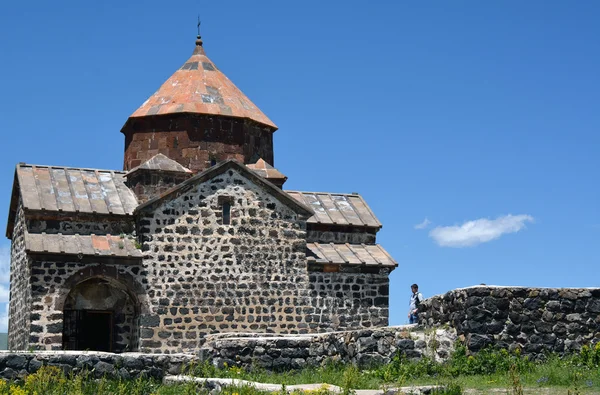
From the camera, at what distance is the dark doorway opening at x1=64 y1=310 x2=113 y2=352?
19.8 metres

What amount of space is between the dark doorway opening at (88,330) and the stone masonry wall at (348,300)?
4394 millimetres

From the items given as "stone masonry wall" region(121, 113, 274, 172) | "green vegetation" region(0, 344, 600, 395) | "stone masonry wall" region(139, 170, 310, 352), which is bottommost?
"green vegetation" region(0, 344, 600, 395)

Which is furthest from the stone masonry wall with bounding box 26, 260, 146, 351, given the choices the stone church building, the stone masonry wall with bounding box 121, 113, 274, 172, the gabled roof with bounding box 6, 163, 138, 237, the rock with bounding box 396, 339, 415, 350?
the rock with bounding box 396, 339, 415, 350

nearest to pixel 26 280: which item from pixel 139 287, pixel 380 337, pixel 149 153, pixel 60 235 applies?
pixel 60 235

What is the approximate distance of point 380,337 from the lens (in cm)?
1317

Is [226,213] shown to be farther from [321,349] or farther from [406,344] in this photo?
[406,344]

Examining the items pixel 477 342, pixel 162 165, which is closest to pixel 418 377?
pixel 477 342

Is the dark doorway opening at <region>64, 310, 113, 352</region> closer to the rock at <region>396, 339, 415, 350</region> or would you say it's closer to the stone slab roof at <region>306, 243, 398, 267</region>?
the stone slab roof at <region>306, 243, 398, 267</region>

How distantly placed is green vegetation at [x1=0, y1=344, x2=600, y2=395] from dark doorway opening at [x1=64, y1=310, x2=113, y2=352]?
7273mm

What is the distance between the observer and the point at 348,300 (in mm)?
21688

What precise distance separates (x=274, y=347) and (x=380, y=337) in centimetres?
171

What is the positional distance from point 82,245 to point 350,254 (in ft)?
20.2

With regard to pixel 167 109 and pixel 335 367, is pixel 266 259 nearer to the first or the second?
pixel 167 109

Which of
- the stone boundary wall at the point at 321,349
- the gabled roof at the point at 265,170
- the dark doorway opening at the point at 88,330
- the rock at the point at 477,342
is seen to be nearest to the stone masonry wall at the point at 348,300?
the gabled roof at the point at 265,170
